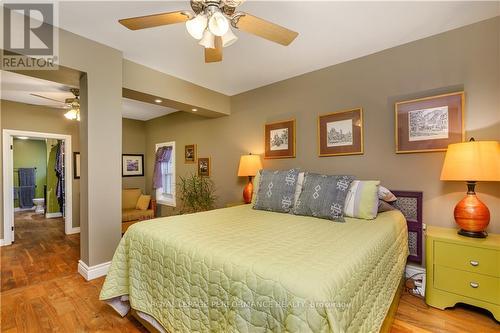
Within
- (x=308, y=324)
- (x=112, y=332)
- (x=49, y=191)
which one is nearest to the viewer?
(x=308, y=324)

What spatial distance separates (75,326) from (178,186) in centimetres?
343

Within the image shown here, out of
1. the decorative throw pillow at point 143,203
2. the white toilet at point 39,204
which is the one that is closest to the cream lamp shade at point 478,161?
the decorative throw pillow at point 143,203

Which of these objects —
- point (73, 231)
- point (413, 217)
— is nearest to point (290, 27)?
point (413, 217)

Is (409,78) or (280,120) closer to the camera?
(409,78)

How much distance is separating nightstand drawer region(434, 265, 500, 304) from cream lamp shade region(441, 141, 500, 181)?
750 mm

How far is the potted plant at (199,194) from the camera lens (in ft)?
13.7

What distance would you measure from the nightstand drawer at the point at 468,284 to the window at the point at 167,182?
455 cm

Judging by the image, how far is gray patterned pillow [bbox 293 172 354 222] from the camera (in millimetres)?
2033

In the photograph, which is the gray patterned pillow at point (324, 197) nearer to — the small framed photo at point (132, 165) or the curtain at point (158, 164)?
the curtain at point (158, 164)

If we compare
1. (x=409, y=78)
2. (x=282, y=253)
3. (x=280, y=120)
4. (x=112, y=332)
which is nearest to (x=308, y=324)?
(x=282, y=253)

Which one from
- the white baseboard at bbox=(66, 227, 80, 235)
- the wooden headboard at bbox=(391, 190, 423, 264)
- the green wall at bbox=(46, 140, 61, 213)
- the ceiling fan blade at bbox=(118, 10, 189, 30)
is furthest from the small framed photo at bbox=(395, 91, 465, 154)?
the green wall at bbox=(46, 140, 61, 213)

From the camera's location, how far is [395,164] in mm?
2471

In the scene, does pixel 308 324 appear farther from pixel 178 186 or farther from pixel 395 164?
pixel 178 186

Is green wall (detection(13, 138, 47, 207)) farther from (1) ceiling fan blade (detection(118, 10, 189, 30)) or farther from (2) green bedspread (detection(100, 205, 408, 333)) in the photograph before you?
(1) ceiling fan blade (detection(118, 10, 189, 30))
